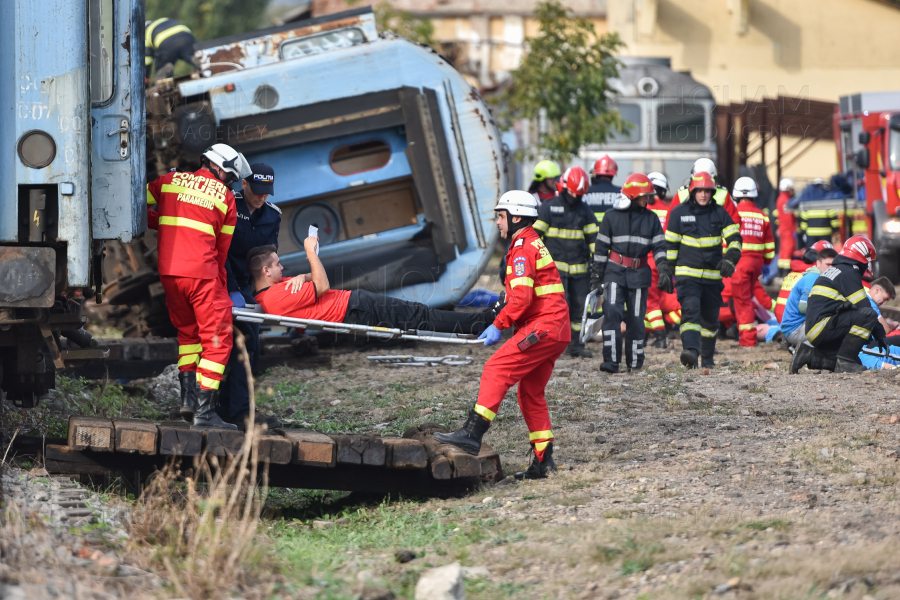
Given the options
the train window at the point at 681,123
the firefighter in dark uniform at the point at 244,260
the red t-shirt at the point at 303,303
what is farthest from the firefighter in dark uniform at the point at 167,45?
the train window at the point at 681,123

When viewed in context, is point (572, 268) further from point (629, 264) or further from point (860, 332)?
point (860, 332)

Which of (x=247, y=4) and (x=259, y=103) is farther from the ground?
(x=247, y=4)

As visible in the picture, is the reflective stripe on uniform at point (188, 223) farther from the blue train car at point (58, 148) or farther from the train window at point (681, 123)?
the train window at point (681, 123)

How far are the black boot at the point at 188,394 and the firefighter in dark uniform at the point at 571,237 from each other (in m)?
4.22

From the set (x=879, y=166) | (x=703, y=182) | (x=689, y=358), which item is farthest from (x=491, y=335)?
(x=879, y=166)

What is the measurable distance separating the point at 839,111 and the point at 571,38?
4.39m

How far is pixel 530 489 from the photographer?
5.05 m

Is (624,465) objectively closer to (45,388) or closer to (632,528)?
(632,528)

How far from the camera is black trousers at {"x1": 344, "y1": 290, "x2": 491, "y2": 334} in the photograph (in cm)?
604

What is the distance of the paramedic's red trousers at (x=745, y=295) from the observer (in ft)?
32.2

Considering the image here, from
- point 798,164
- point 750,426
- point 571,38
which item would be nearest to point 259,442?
point 750,426

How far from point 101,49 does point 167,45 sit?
4.26 metres

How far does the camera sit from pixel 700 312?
27.6 ft

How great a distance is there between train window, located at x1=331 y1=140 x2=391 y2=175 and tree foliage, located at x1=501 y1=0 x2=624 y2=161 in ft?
21.2
